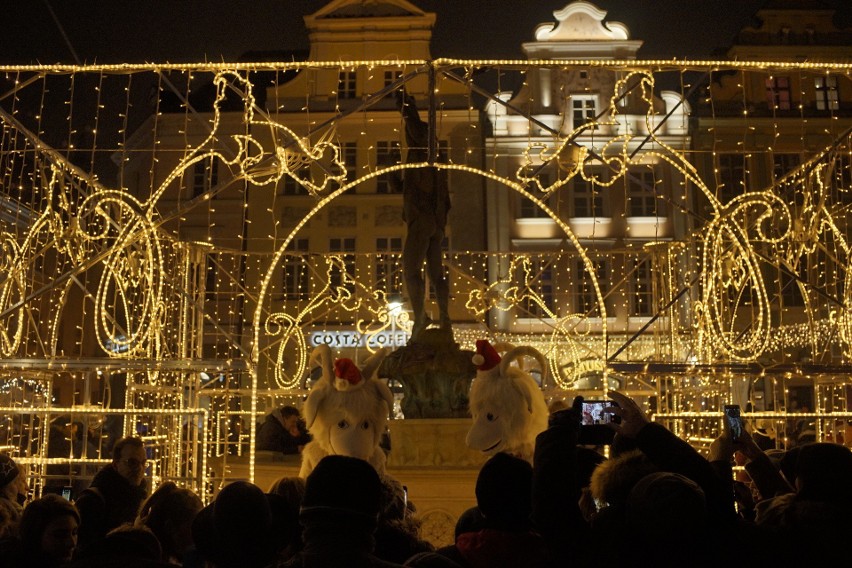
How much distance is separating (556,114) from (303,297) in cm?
685

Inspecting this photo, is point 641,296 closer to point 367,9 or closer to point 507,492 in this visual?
point 367,9

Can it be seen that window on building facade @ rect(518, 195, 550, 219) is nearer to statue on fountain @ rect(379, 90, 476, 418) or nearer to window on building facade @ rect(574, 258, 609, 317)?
window on building facade @ rect(574, 258, 609, 317)

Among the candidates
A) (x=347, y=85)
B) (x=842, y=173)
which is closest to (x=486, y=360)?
(x=842, y=173)

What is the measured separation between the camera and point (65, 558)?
341cm

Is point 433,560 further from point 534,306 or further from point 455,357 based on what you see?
point 534,306

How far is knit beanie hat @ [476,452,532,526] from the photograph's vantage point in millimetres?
2789

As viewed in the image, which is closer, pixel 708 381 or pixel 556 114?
pixel 708 381

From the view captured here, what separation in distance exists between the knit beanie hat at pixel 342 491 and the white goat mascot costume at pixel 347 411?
4079mm

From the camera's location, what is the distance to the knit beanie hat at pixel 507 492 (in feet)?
9.15

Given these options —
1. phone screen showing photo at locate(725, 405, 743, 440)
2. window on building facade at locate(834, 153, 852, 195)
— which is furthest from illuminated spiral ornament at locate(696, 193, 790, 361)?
phone screen showing photo at locate(725, 405, 743, 440)

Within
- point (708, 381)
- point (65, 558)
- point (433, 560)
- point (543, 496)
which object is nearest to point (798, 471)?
point (543, 496)

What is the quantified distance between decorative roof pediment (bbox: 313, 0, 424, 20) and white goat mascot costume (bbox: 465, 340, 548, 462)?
1725 cm

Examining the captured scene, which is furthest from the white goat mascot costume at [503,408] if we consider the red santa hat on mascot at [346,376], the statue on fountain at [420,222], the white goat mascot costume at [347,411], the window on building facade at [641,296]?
the window on building facade at [641,296]

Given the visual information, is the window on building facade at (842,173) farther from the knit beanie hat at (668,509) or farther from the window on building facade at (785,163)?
the knit beanie hat at (668,509)
